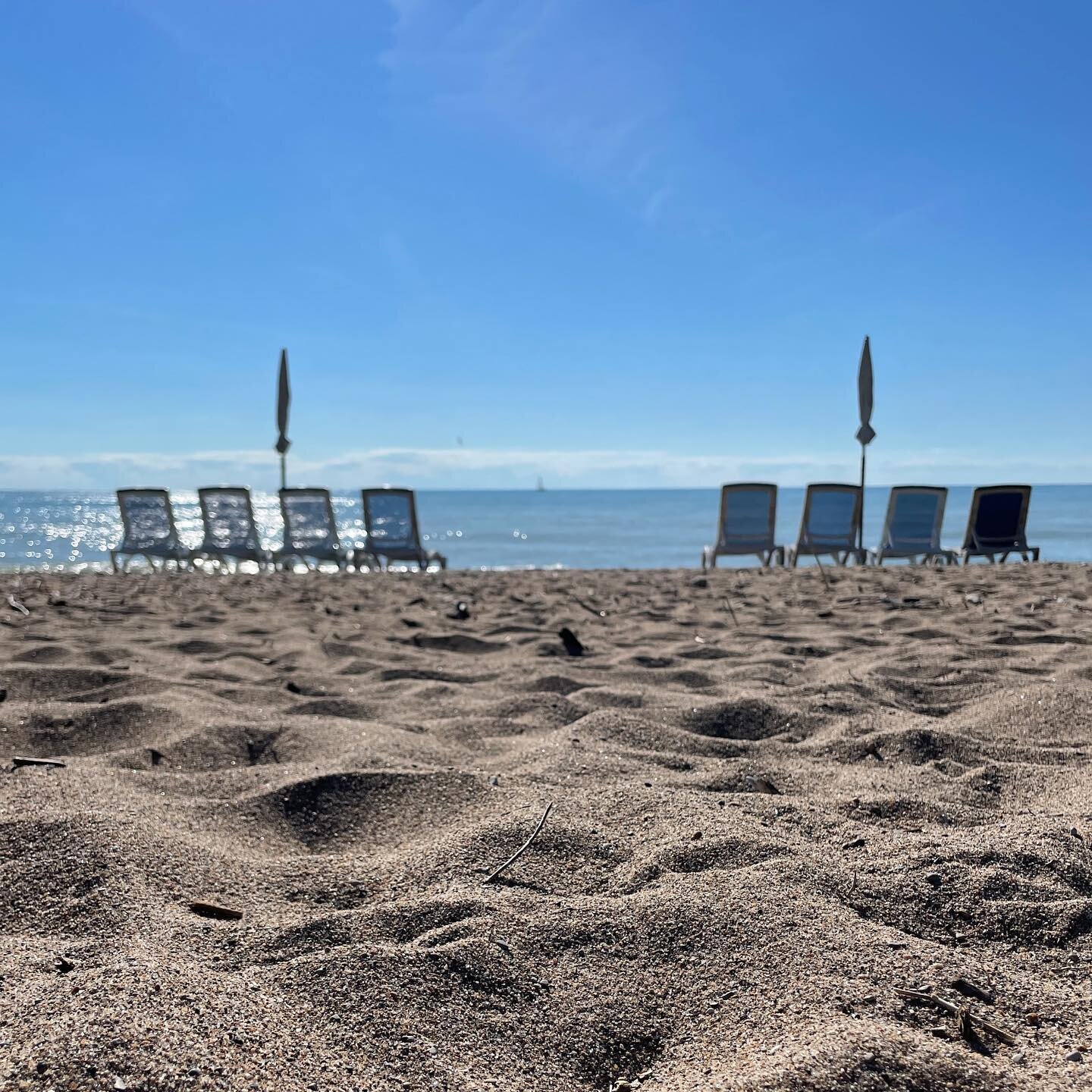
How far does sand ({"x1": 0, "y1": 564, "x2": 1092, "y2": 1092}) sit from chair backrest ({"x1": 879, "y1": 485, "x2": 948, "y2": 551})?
674cm

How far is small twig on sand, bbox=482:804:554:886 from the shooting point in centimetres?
137

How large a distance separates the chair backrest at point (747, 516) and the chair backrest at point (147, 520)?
6175mm

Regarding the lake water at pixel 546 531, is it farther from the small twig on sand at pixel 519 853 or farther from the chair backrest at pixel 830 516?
the small twig on sand at pixel 519 853

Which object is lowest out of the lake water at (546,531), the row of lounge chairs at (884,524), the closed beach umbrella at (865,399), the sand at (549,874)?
the lake water at (546,531)

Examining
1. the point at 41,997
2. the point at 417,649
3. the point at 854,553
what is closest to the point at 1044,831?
the point at 41,997

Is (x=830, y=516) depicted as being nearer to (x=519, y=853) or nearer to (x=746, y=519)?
(x=746, y=519)

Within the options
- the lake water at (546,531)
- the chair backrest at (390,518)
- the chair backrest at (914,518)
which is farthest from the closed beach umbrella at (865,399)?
the chair backrest at (390,518)

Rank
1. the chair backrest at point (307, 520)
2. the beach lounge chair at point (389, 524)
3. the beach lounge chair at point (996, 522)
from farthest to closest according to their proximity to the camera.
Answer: the chair backrest at point (307, 520) → the beach lounge chair at point (389, 524) → the beach lounge chair at point (996, 522)

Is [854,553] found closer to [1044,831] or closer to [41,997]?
[1044,831]

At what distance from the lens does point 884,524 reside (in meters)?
9.23

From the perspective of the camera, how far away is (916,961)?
44.1 inches

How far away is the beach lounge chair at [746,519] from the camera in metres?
9.55

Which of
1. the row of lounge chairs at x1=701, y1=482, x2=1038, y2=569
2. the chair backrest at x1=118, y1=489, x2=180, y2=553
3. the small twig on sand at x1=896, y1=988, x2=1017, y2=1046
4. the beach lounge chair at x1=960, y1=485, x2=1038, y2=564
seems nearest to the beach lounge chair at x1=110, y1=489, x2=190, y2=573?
the chair backrest at x1=118, y1=489, x2=180, y2=553

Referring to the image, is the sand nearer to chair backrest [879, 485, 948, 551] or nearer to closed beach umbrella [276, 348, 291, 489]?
chair backrest [879, 485, 948, 551]
